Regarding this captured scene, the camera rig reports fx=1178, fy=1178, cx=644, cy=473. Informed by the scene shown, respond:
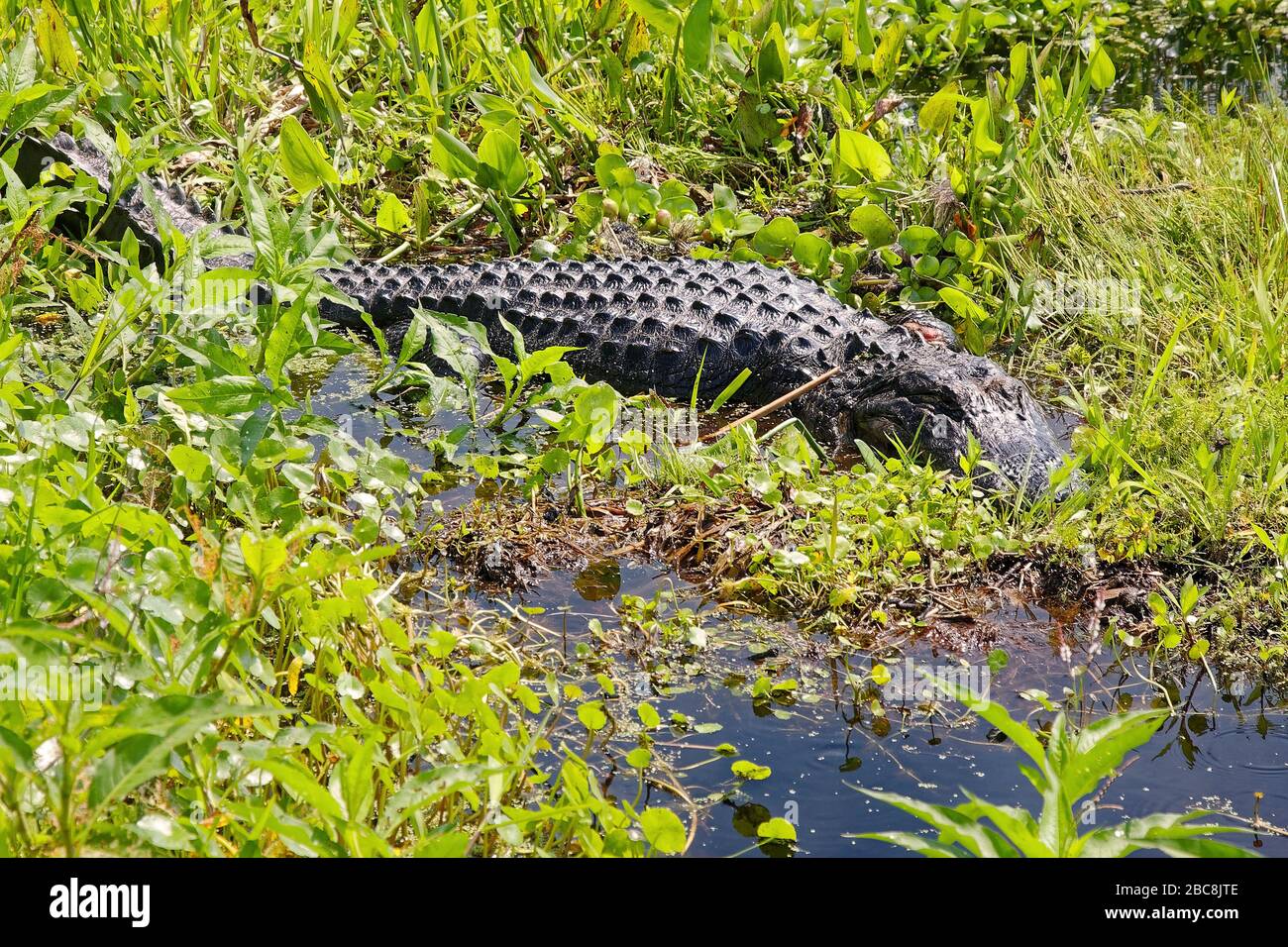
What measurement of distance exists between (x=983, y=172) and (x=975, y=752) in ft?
9.56

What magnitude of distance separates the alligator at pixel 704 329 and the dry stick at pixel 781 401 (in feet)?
0.12

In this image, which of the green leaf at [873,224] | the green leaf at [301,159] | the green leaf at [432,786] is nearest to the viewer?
the green leaf at [432,786]

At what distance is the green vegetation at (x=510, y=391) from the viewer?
6.35 feet

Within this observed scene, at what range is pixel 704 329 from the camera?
4312 mm

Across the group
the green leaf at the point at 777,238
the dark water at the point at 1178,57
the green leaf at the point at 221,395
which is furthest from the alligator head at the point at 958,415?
the dark water at the point at 1178,57

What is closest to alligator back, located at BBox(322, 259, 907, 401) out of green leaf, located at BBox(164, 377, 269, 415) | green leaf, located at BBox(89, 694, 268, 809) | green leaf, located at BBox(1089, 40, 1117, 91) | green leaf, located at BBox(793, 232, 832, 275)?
green leaf, located at BBox(793, 232, 832, 275)

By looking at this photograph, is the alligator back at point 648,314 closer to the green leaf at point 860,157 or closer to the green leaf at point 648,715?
the green leaf at point 860,157

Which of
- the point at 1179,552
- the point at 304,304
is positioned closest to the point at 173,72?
the point at 304,304

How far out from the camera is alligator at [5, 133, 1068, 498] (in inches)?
153

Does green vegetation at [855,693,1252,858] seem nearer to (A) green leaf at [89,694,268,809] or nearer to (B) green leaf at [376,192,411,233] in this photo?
(A) green leaf at [89,694,268,809]

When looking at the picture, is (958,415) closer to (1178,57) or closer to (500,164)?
(500,164)
